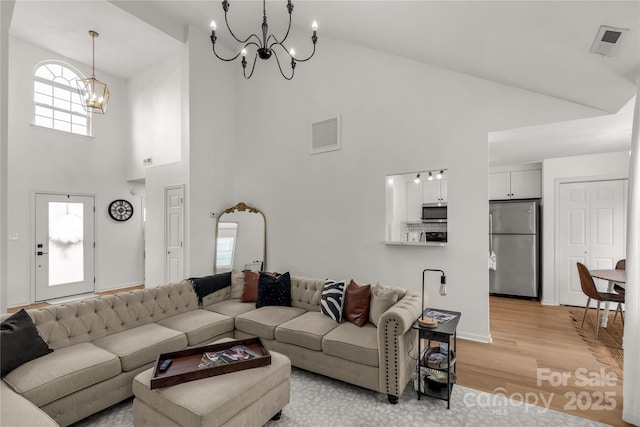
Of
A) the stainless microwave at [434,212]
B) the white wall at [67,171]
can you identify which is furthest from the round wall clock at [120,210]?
the stainless microwave at [434,212]

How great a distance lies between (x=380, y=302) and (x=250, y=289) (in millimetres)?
1672

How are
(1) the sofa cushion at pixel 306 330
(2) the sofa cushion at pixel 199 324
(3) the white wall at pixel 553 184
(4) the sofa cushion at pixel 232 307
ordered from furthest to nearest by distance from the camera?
(3) the white wall at pixel 553 184
(4) the sofa cushion at pixel 232 307
(2) the sofa cushion at pixel 199 324
(1) the sofa cushion at pixel 306 330

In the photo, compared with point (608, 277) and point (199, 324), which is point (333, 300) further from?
point (608, 277)

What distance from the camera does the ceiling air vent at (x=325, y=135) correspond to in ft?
14.5

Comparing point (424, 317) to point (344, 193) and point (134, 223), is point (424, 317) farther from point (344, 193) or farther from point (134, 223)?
point (134, 223)

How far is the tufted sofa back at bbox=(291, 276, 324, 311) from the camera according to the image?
346 cm

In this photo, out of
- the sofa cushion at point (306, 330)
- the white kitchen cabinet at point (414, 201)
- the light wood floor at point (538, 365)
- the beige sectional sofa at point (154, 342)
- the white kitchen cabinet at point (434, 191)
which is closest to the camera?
the beige sectional sofa at point (154, 342)

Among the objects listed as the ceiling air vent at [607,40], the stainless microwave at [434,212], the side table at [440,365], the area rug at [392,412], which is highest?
the ceiling air vent at [607,40]

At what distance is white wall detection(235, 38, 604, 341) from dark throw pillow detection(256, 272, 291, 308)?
1.07 meters

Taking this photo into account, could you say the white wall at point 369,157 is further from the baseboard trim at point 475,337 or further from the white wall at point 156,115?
the white wall at point 156,115

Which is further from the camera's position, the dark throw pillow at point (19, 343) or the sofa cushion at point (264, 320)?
the sofa cushion at point (264, 320)

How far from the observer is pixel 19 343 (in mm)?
2123

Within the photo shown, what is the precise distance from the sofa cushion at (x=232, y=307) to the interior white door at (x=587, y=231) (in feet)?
16.2

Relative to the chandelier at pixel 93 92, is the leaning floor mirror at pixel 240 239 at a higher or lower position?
lower
